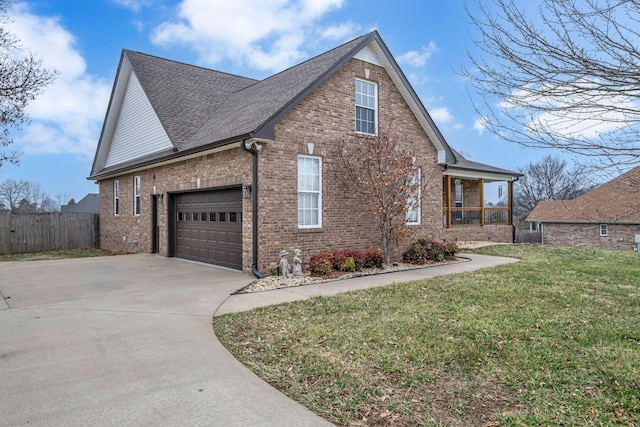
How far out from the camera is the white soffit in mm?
15265

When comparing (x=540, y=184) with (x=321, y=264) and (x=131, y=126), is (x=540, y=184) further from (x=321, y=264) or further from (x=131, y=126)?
(x=321, y=264)

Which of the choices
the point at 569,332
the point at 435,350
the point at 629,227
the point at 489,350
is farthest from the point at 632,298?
the point at 629,227

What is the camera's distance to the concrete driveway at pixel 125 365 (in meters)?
3.19

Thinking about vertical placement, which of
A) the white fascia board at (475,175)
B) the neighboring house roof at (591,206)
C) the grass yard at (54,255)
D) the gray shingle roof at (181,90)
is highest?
the gray shingle roof at (181,90)

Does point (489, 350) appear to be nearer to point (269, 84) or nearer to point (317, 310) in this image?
point (317, 310)

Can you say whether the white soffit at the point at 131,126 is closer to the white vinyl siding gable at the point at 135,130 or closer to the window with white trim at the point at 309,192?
the white vinyl siding gable at the point at 135,130

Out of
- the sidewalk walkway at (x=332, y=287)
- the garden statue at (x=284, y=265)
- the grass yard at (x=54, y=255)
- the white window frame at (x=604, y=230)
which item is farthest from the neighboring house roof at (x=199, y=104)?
the white window frame at (x=604, y=230)

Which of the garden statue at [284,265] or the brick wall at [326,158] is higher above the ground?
the brick wall at [326,158]

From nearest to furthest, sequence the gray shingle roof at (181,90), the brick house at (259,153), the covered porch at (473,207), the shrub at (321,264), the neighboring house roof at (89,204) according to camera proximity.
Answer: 1. the shrub at (321,264)
2. the brick house at (259,153)
3. the gray shingle roof at (181,90)
4. the covered porch at (473,207)
5. the neighboring house roof at (89,204)

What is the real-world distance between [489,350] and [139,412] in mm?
3681

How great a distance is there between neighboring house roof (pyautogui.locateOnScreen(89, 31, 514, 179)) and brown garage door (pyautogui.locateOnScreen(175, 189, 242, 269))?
4.85 feet

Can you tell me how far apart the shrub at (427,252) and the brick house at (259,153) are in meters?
0.87

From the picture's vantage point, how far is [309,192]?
10.7 metres

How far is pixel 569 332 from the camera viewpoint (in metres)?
5.23
